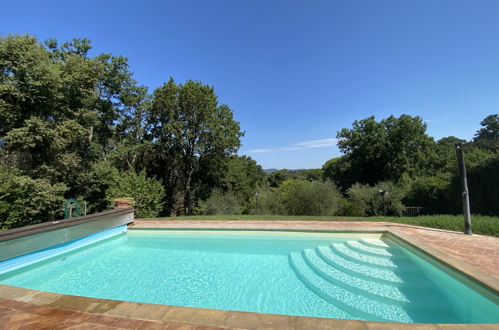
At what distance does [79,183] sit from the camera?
11992 mm

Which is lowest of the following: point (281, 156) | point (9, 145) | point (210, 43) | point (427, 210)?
point (427, 210)

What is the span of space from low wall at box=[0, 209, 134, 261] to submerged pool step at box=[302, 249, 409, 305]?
6.55 metres

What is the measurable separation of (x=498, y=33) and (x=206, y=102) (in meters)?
14.3

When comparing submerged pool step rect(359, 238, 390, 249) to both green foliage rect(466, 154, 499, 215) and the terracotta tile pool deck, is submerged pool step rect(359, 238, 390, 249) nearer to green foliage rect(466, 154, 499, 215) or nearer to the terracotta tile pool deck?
the terracotta tile pool deck

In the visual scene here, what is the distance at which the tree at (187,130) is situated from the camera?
51.2 feet

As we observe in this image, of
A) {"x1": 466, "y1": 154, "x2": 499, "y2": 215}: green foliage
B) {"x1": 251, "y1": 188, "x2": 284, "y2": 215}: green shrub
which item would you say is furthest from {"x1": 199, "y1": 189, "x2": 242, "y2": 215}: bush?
{"x1": 466, "y1": 154, "x2": 499, "y2": 215}: green foliage

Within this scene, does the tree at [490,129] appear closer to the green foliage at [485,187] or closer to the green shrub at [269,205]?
the green foliage at [485,187]

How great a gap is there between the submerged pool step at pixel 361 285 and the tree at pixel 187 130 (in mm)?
12400

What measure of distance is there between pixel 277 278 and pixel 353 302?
1532 millimetres

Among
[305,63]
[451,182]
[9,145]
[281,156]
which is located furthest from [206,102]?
[451,182]

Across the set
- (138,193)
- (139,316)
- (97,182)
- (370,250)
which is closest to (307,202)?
(370,250)

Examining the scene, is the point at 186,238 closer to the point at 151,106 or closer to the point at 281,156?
the point at 151,106

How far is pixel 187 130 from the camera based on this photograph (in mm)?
15859

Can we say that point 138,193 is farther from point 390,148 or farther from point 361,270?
point 390,148
